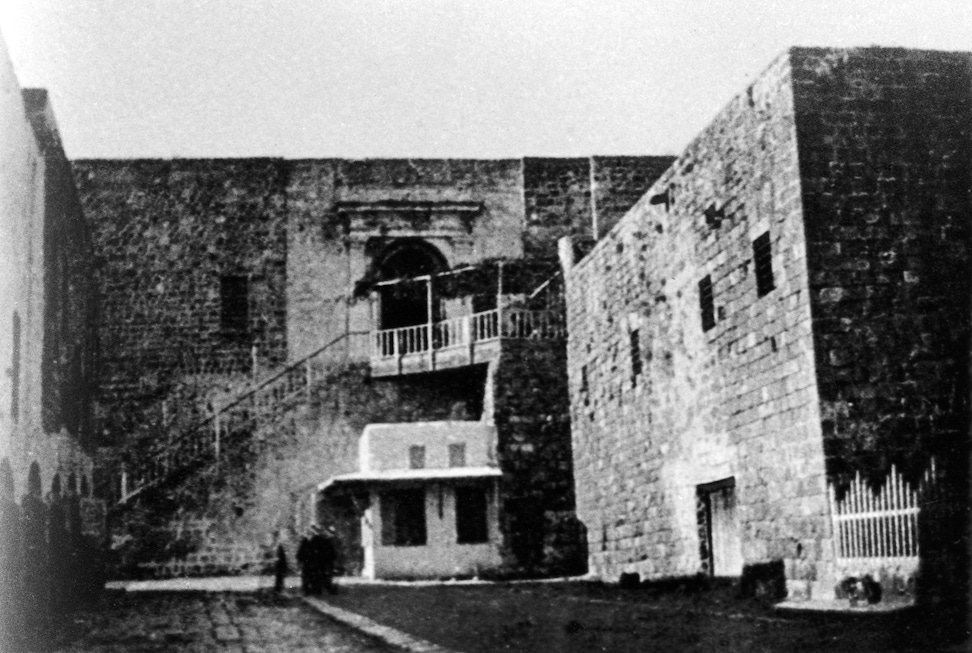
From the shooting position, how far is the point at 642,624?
1095 cm

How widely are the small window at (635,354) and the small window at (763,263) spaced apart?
4063mm

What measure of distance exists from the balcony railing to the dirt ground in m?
6.79

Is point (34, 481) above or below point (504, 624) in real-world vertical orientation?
above

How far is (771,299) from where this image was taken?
1222cm

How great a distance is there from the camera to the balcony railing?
21500 millimetres

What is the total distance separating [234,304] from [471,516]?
285 inches

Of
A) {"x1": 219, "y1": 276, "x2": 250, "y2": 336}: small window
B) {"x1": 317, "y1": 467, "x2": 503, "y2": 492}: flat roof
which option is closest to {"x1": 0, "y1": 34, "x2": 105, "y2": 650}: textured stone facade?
{"x1": 317, "y1": 467, "x2": 503, "y2": 492}: flat roof

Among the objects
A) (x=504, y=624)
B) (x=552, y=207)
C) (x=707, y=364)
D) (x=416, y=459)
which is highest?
(x=552, y=207)

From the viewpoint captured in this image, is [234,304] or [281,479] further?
[234,304]

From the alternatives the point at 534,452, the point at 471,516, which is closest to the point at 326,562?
the point at 471,516

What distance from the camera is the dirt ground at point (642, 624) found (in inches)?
353

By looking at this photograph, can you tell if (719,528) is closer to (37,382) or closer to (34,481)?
(34,481)

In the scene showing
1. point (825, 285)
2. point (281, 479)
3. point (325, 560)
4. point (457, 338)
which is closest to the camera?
point (825, 285)

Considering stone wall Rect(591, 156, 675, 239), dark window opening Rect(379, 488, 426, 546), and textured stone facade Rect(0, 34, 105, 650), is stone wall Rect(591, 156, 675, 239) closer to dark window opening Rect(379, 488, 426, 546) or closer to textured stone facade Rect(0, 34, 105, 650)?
dark window opening Rect(379, 488, 426, 546)
